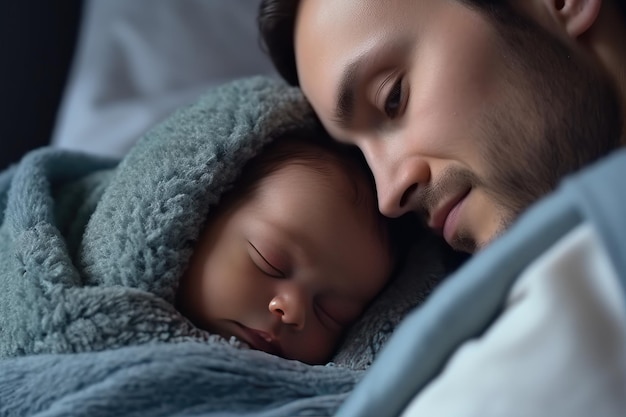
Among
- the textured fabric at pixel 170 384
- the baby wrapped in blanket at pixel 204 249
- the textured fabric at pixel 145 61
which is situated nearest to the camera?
the textured fabric at pixel 170 384

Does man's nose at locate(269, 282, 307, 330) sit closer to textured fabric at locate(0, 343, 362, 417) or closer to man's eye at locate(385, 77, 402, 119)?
textured fabric at locate(0, 343, 362, 417)

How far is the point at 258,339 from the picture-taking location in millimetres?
867

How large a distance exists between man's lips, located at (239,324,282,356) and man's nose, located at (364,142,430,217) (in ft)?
0.69

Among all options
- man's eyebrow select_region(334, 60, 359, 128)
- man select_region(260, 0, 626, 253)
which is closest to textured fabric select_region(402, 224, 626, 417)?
man select_region(260, 0, 626, 253)

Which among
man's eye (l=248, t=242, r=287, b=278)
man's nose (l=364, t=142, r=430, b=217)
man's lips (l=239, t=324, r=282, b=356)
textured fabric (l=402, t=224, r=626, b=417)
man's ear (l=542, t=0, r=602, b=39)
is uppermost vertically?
man's ear (l=542, t=0, r=602, b=39)

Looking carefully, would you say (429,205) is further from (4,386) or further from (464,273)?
(4,386)

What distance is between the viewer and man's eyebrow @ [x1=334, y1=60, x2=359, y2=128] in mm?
891

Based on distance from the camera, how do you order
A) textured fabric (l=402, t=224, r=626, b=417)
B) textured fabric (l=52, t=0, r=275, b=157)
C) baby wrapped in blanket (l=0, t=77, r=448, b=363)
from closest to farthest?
textured fabric (l=402, t=224, r=626, b=417)
baby wrapped in blanket (l=0, t=77, r=448, b=363)
textured fabric (l=52, t=0, r=275, b=157)

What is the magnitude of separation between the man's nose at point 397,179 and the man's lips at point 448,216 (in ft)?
0.10

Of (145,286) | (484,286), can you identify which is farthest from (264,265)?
(484,286)

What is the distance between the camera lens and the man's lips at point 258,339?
87 centimetres

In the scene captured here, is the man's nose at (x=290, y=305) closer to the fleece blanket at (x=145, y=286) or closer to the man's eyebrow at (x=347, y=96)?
the fleece blanket at (x=145, y=286)

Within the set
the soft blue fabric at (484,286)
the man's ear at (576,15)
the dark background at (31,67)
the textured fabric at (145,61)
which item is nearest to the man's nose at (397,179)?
the man's ear at (576,15)

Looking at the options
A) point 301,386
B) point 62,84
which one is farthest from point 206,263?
point 62,84
